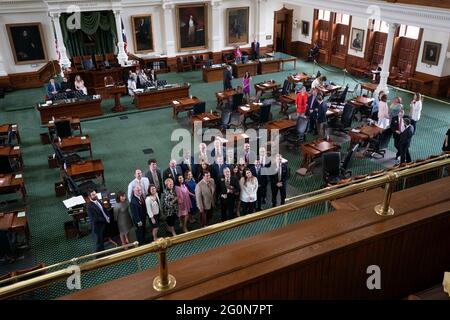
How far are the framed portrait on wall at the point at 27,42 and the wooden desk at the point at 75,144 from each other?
31.5 ft

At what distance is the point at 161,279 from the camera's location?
2182 millimetres

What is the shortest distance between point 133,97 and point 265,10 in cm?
1050

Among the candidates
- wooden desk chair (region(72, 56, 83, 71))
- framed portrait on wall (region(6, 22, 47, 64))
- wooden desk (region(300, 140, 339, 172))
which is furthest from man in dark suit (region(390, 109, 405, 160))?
framed portrait on wall (region(6, 22, 47, 64))

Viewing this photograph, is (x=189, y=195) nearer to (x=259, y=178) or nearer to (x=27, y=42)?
(x=259, y=178)

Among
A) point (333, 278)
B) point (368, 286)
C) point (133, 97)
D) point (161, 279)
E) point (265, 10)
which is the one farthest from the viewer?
point (265, 10)

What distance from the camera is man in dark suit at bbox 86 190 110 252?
757 cm

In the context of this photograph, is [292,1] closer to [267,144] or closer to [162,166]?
[267,144]

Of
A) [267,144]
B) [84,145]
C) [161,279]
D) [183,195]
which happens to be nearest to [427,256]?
[161,279]

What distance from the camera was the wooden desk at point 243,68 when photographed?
20844mm

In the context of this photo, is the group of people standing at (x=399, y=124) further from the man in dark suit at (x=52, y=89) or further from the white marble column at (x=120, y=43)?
the white marble column at (x=120, y=43)

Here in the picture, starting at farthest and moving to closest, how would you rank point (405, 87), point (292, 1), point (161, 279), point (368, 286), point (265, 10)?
point (265, 10) → point (292, 1) → point (405, 87) → point (368, 286) → point (161, 279)

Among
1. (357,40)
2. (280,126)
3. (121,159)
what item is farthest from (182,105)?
(357,40)

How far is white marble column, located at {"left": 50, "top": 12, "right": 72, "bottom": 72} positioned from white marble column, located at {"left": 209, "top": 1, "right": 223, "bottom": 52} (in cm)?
777

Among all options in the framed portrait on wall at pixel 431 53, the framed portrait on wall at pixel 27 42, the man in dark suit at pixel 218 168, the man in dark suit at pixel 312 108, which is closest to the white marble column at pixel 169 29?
the framed portrait on wall at pixel 27 42
